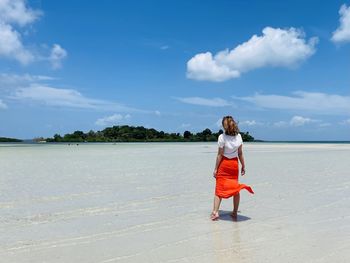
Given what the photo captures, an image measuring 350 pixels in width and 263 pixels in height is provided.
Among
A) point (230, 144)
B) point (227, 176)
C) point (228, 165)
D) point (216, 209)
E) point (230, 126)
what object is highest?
point (230, 126)

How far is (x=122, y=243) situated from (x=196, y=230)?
141 cm

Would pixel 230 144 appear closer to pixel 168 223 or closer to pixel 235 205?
pixel 235 205

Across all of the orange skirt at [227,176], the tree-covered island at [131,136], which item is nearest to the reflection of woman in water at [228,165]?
the orange skirt at [227,176]

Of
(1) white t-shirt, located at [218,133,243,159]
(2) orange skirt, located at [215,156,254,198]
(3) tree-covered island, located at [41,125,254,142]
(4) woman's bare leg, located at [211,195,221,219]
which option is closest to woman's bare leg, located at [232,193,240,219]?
(2) orange skirt, located at [215,156,254,198]

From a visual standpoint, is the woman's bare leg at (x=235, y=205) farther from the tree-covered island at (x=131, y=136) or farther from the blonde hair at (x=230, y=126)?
the tree-covered island at (x=131, y=136)

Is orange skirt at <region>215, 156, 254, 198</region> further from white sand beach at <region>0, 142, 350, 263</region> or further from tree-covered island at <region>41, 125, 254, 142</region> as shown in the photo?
tree-covered island at <region>41, 125, 254, 142</region>

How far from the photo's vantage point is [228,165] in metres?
8.09

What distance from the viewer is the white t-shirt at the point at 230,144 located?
802 cm

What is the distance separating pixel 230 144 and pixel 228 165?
0.41 metres

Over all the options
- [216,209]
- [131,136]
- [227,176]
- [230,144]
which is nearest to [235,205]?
[216,209]

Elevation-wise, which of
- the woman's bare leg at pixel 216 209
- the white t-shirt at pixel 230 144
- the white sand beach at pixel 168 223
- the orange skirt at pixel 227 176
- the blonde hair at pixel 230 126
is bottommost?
the white sand beach at pixel 168 223

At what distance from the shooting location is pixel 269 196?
10.8 metres

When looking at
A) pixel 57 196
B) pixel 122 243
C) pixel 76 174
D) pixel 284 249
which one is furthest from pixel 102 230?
pixel 76 174

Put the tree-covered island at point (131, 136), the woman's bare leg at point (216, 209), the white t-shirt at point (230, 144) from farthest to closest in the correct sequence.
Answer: the tree-covered island at point (131, 136) < the white t-shirt at point (230, 144) < the woman's bare leg at point (216, 209)
